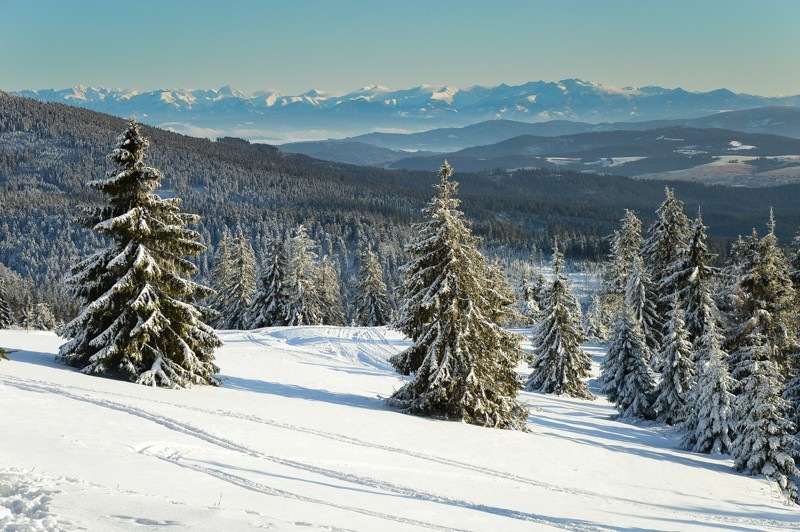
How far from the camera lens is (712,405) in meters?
26.1

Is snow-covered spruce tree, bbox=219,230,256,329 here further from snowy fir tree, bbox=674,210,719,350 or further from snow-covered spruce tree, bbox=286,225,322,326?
snowy fir tree, bbox=674,210,719,350

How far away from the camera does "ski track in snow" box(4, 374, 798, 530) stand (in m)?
12.7

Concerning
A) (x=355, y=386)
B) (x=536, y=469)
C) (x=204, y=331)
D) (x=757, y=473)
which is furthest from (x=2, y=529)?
(x=757, y=473)

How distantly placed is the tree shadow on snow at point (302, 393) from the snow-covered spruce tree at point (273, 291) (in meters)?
27.9

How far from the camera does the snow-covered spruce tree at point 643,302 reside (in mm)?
42656

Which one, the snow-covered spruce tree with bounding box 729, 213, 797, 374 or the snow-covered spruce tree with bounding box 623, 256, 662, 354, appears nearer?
the snow-covered spruce tree with bounding box 729, 213, 797, 374

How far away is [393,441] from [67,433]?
9379 millimetres

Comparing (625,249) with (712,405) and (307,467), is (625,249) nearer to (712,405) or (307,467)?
(712,405)

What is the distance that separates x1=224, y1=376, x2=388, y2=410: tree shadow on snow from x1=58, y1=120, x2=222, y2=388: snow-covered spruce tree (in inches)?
142

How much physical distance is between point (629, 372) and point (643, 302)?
10503 mm

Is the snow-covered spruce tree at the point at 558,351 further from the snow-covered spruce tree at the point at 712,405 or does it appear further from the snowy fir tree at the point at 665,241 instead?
the snow-covered spruce tree at the point at 712,405

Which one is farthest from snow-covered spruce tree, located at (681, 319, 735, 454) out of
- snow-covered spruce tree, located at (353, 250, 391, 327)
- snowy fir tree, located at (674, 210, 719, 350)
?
snow-covered spruce tree, located at (353, 250, 391, 327)

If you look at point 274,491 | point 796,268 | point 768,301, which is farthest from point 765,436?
point 274,491

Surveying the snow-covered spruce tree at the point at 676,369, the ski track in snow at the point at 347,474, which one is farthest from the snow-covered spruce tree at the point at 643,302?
the ski track in snow at the point at 347,474
